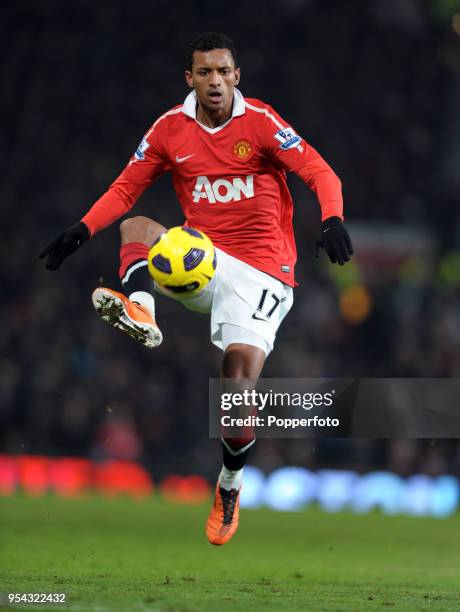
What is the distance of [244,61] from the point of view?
1841cm

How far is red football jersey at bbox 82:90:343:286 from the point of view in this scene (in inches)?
287

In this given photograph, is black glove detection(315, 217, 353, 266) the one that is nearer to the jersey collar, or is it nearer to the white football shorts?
the white football shorts

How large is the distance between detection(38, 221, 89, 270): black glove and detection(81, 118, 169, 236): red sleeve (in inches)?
4.8

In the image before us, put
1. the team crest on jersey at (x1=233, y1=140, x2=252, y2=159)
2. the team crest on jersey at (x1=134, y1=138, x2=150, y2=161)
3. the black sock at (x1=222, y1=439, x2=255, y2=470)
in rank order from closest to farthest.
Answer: the team crest on jersey at (x1=233, y1=140, x2=252, y2=159), the black sock at (x1=222, y1=439, x2=255, y2=470), the team crest on jersey at (x1=134, y1=138, x2=150, y2=161)

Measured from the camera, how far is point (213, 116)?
7355 millimetres

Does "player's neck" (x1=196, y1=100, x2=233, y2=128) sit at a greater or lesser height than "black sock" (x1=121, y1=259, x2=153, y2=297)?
greater

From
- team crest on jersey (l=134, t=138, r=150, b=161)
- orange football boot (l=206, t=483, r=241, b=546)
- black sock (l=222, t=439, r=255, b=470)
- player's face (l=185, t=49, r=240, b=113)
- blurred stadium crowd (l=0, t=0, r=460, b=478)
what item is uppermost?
blurred stadium crowd (l=0, t=0, r=460, b=478)

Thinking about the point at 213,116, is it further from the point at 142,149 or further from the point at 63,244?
the point at 63,244

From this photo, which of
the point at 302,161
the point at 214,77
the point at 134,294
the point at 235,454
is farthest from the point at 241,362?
the point at 214,77

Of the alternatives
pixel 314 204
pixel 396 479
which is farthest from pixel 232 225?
pixel 314 204

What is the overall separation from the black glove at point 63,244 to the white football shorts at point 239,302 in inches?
21.6

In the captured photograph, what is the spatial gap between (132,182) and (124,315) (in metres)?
0.95

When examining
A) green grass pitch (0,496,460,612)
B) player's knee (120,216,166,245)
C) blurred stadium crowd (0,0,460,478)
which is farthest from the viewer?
blurred stadium crowd (0,0,460,478)

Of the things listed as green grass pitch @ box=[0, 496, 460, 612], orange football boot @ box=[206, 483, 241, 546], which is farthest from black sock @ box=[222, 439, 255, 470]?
green grass pitch @ box=[0, 496, 460, 612]
